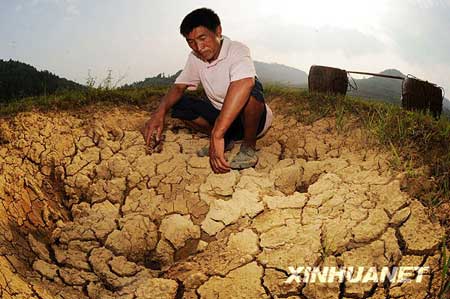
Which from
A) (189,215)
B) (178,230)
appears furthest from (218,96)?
(178,230)

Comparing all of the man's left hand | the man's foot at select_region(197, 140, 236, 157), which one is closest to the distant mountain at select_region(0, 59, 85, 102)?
the man's foot at select_region(197, 140, 236, 157)

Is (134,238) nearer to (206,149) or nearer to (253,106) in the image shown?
(206,149)

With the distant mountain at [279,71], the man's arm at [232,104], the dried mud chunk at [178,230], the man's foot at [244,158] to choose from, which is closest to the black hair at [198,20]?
the man's arm at [232,104]

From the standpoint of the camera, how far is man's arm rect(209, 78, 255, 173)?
2.14 m

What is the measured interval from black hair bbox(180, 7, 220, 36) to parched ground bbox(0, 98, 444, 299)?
0.91 metres

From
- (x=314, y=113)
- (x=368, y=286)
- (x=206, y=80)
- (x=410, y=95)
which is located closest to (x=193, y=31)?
(x=206, y=80)

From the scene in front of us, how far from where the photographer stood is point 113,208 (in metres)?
2.35

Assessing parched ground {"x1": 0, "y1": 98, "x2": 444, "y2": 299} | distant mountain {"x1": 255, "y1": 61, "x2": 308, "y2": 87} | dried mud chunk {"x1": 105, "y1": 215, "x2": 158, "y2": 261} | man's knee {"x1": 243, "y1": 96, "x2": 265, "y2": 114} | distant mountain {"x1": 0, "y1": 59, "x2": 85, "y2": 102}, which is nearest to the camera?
parched ground {"x1": 0, "y1": 98, "x2": 444, "y2": 299}

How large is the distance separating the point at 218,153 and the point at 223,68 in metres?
0.60

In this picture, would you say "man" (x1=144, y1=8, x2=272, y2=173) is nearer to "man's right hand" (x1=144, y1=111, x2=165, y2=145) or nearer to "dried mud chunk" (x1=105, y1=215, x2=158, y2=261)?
"man's right hand" (x1=144, y1=111, x2=165, y2=145)

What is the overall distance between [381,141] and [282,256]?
1164mm

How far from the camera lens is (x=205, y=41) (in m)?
2.24

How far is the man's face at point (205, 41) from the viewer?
2219 millimetres

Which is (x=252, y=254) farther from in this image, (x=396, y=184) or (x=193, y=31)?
(x=193, y=31)
